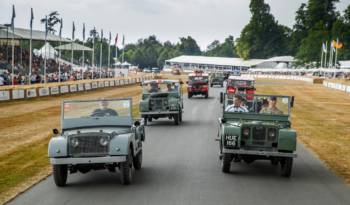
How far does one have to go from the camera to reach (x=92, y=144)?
11758 mm

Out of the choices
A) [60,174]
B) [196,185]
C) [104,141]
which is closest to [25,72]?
[60,174]

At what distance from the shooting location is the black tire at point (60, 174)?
11.8 metres

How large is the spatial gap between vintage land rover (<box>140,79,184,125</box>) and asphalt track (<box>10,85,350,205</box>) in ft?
27.3

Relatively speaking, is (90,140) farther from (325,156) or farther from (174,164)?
(325,156)

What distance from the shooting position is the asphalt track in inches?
424

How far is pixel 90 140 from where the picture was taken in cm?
1175

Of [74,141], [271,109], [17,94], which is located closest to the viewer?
[74,141]

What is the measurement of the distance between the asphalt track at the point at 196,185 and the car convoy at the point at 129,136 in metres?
0.39

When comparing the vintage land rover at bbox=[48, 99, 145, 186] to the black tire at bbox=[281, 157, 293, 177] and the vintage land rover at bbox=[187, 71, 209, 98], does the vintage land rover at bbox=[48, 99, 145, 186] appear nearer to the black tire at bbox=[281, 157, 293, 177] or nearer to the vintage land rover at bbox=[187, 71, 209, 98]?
the black tire at bbox=[281, 157, 293, 177]

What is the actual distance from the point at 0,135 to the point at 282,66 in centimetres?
15135

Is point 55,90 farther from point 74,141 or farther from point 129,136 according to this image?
point 74,141

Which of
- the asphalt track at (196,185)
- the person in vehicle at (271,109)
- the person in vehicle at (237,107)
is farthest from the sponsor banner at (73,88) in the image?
the person in vehicle at (271,109)

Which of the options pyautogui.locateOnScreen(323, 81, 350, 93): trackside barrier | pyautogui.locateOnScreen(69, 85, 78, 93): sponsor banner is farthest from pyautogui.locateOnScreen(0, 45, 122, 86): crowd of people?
pyautogui.locateOnScreen(323, 81, 350, 93): trackside barrier

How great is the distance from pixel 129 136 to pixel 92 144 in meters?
0.84
